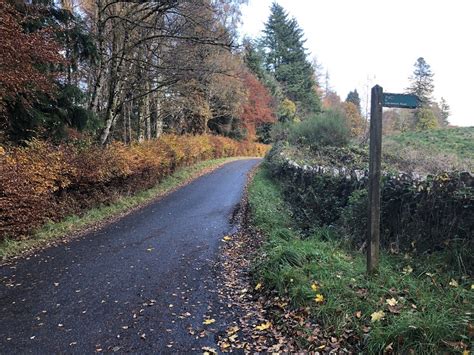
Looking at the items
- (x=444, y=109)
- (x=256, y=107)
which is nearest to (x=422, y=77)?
(x=444, y=109)

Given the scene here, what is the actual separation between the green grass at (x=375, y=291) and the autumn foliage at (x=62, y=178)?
15.9ft

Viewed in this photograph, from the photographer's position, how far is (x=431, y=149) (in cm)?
1775

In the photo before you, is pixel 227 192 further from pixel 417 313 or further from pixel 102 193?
pixel 417 313

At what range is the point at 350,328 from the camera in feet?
12.2

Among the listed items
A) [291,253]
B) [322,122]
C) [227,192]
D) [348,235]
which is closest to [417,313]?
[291,253]

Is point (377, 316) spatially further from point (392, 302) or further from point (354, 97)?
point (354, 97)

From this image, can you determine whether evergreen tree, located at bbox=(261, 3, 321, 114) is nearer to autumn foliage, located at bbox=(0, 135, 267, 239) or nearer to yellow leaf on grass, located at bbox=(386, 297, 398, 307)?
autumn foliage, located at bbox=(0, 135, 267, 239)

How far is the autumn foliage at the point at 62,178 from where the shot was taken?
6.90 metres

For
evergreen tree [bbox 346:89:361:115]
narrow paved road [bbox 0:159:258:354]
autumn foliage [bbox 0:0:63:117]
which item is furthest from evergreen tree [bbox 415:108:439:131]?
autumn foliage [bbox 0:0:63:117]

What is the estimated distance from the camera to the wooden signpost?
14.5 feet

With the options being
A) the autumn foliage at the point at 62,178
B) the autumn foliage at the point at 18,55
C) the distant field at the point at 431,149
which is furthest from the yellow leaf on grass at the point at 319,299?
the distant field at the point at 431,149

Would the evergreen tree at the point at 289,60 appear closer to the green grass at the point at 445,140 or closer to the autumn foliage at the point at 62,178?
the green grass at the point at 445,140

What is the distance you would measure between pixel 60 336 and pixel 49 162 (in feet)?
17.4

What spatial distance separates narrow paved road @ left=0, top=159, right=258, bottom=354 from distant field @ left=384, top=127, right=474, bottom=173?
7.89 m
